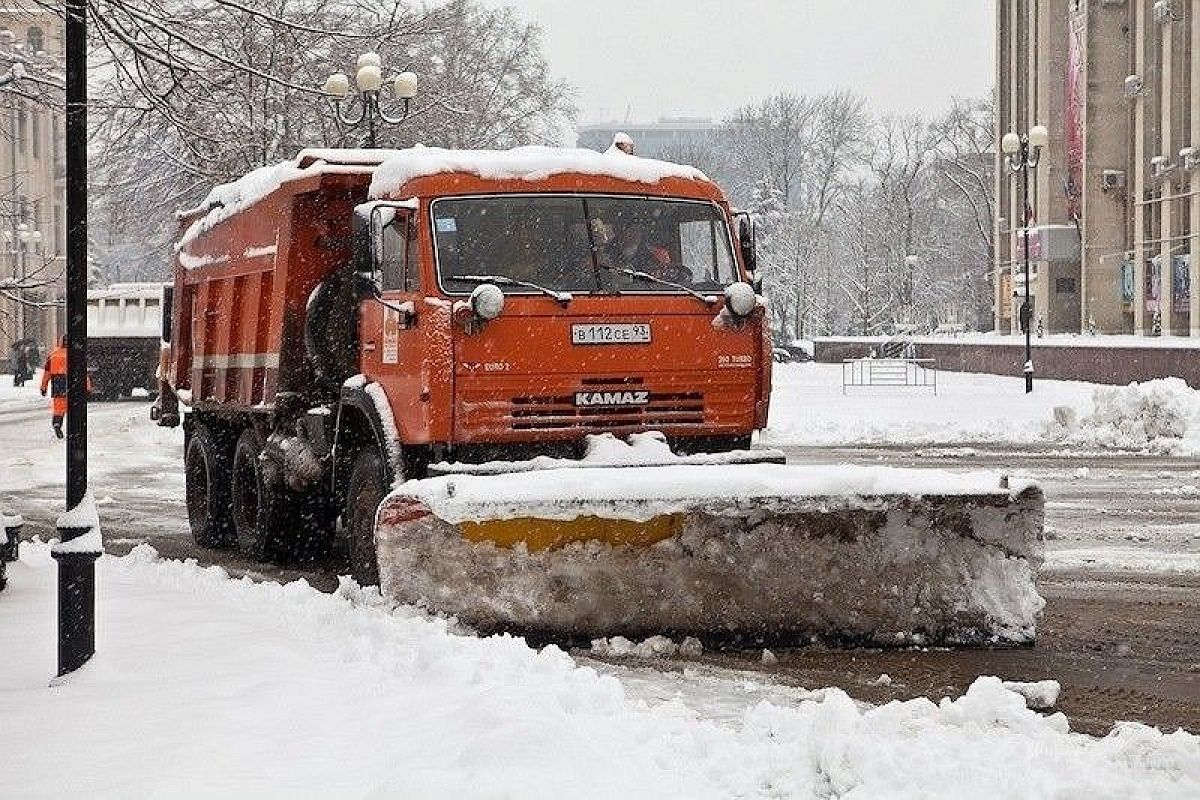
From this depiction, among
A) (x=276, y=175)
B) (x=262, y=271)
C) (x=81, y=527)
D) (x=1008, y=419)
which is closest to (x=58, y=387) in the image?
(x=1008, y=419)

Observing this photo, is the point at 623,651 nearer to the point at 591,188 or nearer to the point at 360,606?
the point at 360,606

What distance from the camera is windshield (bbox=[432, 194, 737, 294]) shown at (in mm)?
10031

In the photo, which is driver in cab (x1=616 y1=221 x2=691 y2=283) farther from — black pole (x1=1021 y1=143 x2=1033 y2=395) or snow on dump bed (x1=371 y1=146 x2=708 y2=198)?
black pole (x1=1021 y1=143 x2=1033 y2=395)

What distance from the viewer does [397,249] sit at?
10227 millimetres

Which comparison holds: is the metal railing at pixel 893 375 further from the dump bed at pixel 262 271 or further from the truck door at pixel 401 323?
the truck door at pixel 401 323

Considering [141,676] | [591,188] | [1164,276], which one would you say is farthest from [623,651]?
Answer: [1164,276]

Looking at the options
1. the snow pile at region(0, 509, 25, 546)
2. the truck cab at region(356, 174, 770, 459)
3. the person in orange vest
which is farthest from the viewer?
the person in orange vest

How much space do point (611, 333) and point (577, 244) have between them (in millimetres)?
618

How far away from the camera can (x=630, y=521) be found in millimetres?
8516

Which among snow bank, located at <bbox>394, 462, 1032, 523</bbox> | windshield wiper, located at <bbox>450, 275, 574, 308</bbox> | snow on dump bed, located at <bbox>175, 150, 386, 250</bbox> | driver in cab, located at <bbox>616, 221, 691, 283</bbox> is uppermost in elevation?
snow on dump bed, located at <bbox>175, 150, 386, 250</bbox>

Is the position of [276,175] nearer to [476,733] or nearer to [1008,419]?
[476,733]

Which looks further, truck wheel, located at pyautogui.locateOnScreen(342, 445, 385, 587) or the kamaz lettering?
truck wheel, located at pyautogui.locateOnScreen(342, 445, 385, 587)

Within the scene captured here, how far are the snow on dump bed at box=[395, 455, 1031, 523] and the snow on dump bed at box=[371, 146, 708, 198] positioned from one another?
2282 mm

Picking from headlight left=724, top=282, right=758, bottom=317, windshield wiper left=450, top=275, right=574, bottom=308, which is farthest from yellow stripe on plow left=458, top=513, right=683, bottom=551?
headlight left=724, top=282, right=758, bottom=317
